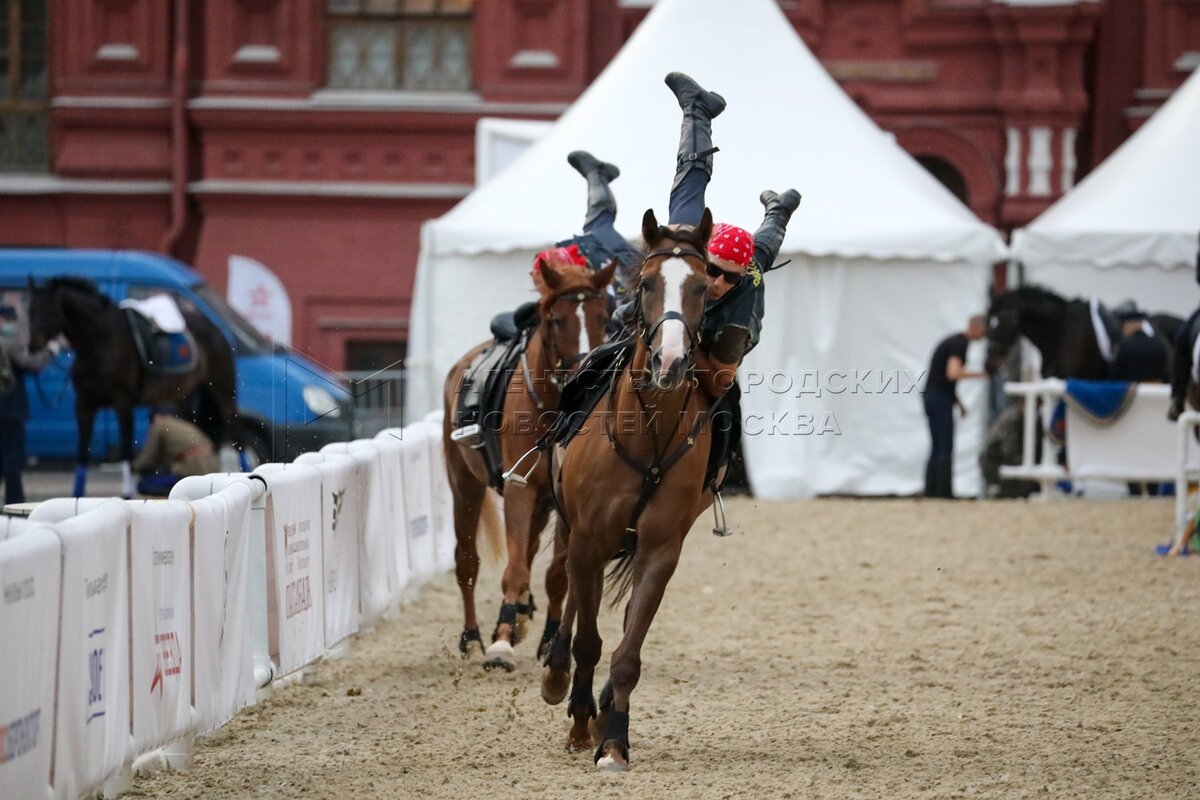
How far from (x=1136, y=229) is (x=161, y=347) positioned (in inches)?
400

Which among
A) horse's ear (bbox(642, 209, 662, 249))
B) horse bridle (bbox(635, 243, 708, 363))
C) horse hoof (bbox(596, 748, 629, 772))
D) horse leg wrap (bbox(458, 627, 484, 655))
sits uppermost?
horse's ear (bbox(642, 209, 662, 249))

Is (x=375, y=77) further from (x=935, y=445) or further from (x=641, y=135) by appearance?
(x=935, y=445)

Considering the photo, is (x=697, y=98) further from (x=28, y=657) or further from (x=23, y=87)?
(x=23, y=87)

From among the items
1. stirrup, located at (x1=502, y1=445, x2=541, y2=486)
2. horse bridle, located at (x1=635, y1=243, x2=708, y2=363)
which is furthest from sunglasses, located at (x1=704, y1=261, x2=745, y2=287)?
stirrup, located at (x1=502, y1=445, x2=541, y2=486)

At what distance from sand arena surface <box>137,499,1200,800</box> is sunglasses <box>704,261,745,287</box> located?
1.91 m

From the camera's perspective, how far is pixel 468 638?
956cm

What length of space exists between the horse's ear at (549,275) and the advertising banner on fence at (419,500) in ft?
8.95

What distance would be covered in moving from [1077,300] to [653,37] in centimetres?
532

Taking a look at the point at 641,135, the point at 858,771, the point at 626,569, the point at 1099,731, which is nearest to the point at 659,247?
the point at 626,569

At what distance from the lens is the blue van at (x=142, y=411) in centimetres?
1795

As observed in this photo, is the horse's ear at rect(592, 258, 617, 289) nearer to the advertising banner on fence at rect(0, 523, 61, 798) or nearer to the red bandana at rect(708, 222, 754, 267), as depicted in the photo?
the red bandana at rect(708, 222, 754, 267)

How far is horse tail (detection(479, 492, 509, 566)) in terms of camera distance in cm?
1038

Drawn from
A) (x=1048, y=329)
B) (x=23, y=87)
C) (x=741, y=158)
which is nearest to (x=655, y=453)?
(x=741, y=158)

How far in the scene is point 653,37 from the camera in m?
18.9
